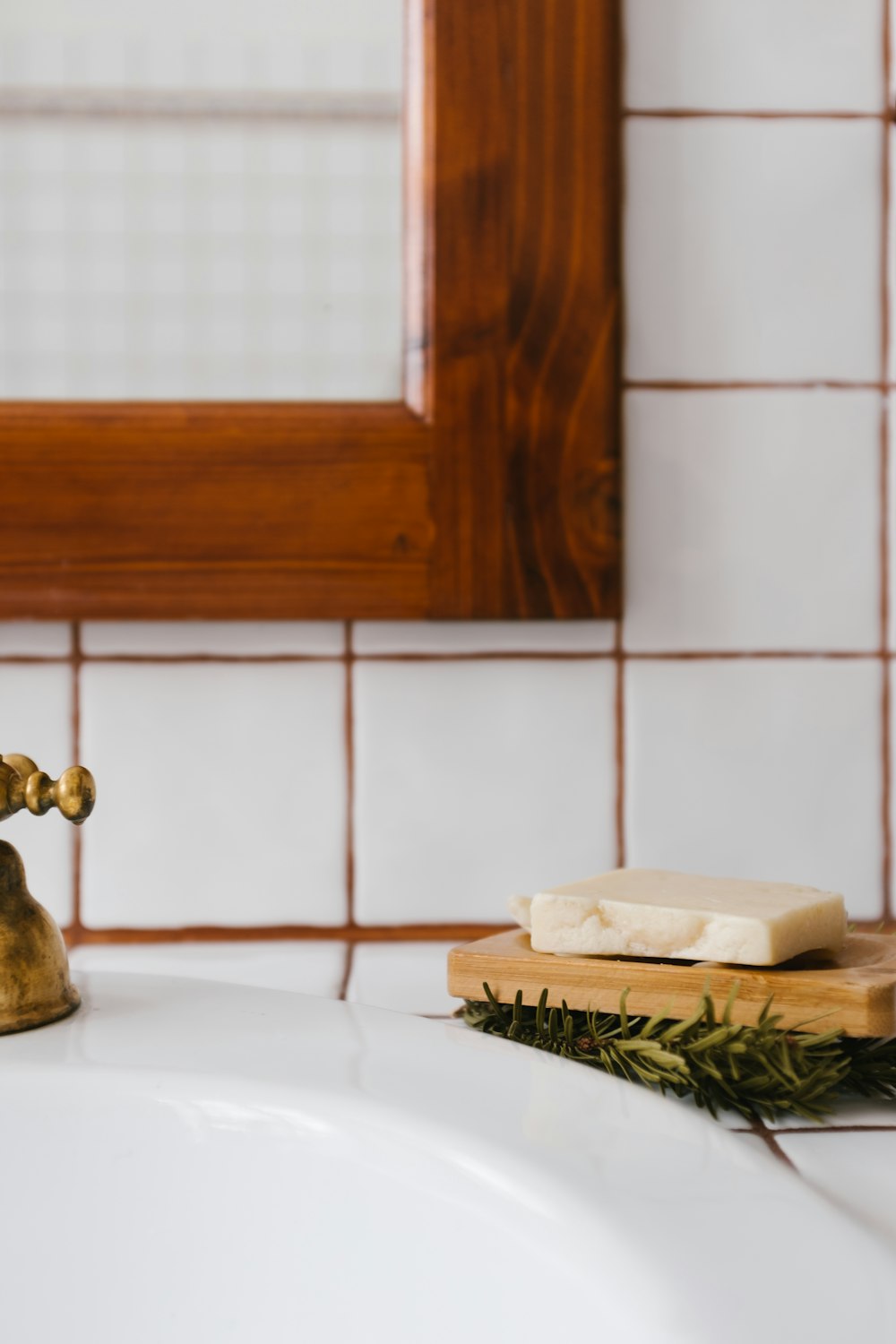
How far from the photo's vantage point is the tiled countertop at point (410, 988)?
0.33 m

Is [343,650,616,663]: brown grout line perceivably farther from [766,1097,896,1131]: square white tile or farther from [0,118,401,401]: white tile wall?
[766,1097,896,1131]: square white tile

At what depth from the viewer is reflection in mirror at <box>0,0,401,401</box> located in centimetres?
67

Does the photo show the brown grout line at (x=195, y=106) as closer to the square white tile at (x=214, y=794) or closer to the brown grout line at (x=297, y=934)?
the square white tile at (x=214, y=794)

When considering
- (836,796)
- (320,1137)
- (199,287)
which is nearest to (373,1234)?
(320,1137)

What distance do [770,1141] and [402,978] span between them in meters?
0.25

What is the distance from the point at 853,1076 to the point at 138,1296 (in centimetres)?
25

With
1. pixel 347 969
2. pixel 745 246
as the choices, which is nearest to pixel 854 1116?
pixel 347 969

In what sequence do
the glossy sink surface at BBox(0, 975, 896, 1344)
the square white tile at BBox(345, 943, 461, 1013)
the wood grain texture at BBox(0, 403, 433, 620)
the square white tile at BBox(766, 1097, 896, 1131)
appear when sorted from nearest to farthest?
1. the glossy sink surface at BBox(0, 975, 896, 1344)
2. the square white tile at BBox(766, 1097, 896, 1131)
3. the square white tile at BBox(345, 943, 461, 1013)
4. the wood grain texture at BBox(0, 403, 433, 620)

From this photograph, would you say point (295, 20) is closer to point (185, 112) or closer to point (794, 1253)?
point (185, 112)

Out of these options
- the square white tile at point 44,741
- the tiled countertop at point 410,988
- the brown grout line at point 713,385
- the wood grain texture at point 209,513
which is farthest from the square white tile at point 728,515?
the square white tile at point 44,741

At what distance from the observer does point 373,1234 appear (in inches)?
12.9

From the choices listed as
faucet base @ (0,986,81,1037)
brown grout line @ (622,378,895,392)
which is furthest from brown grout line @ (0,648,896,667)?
faucet base @ (0,986,81,1037)

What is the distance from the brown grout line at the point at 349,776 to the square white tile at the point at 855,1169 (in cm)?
34

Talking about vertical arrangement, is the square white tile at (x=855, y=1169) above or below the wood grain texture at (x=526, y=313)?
below
